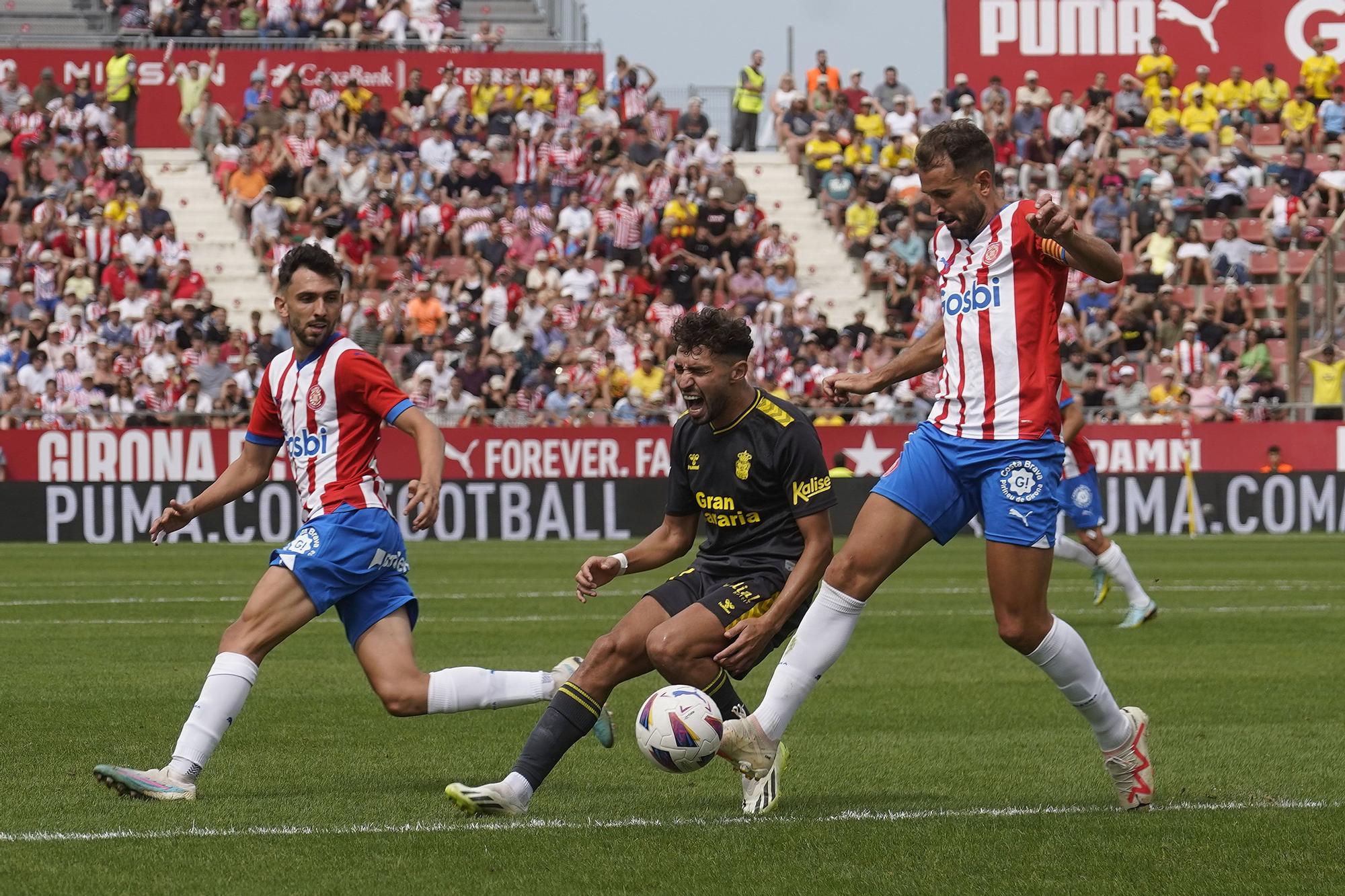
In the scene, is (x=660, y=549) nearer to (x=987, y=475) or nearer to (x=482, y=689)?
(x=482, y=689)

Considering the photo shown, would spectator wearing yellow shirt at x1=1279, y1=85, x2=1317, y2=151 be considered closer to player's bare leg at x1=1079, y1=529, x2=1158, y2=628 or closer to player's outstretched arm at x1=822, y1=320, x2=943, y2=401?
player's bare leg at x1=1079, y1=529, x2=1158, y2=628

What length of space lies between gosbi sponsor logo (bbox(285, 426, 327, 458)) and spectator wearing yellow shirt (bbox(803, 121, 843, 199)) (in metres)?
27.2

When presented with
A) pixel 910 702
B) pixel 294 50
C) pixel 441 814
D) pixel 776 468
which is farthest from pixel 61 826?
pixel 294 50

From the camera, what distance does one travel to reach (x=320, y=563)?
6.95 metres

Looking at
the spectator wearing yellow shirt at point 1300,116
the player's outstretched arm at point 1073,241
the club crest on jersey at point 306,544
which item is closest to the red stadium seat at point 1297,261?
the spectator wearing yellow shirt at point 1300,116

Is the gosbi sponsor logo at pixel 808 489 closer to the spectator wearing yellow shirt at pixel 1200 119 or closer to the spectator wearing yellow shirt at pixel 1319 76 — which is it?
the spectator wearing yellow shirt at pixel 1200 119

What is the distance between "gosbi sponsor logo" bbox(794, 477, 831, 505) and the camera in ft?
22.4

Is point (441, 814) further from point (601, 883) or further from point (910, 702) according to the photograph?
point (910, 702)

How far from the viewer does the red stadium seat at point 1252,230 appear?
31.3 m

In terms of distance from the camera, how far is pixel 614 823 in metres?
6.36

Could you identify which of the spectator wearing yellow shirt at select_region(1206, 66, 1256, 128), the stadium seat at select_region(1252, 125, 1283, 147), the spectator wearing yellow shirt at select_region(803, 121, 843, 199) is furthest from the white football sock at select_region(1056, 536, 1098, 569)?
the spectator wearing yellow shirt at select_region(1206, 66, 1256, 128)

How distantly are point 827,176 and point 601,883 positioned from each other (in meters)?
28.5

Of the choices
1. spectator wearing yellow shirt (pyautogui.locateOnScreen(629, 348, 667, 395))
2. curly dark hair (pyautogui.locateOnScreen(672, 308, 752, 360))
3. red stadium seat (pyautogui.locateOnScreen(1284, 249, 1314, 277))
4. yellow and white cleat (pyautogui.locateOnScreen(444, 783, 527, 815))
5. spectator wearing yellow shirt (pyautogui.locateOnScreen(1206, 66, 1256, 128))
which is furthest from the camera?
spectator wearing yellow shirt (pyautogui.locateOnScreen(1206, 66, 1256, 128))

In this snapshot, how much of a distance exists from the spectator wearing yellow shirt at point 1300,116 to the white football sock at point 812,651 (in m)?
28.7
